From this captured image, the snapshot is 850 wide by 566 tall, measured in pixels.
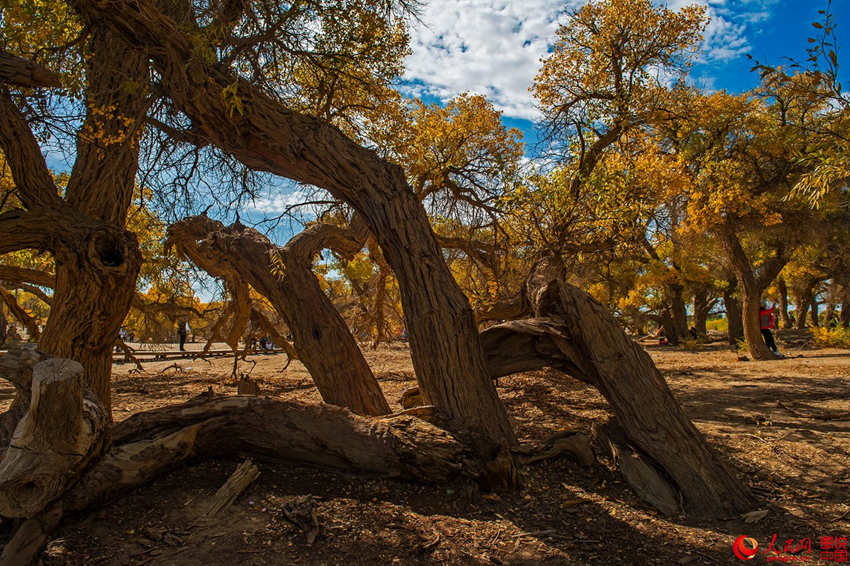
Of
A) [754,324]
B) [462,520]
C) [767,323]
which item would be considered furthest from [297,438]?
[767,323]

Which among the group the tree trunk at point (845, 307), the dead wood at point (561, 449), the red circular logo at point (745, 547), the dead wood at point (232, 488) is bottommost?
the red circular logo at point (745, 547)

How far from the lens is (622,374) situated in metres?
3.35

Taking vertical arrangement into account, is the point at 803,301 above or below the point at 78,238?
below

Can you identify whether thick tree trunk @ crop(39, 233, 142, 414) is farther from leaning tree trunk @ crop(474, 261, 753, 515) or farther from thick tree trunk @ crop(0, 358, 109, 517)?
leaning tree trunk @ crop(474, 261, 753, 515)

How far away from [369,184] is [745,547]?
134 inches

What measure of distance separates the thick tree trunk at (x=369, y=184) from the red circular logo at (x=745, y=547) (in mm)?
1325

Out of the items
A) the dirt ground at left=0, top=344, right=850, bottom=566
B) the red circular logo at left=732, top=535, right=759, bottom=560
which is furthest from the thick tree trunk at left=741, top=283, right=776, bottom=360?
the red circular logo at left=732, top=535, right=759, bottom=560

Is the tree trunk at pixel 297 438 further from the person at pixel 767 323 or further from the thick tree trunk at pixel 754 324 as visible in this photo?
the person at pixel 767 323

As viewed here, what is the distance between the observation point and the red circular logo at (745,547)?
243 cm

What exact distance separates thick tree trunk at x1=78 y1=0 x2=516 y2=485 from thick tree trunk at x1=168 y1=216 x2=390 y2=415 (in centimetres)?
120

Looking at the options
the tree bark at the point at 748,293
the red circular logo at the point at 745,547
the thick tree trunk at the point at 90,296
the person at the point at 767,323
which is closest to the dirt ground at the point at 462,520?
the red circular logo at the point at 745,547

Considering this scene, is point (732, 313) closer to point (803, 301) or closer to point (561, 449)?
point (803, 301)

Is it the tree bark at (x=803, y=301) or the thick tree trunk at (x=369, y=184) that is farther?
the tree bark at (x=803, y=301)

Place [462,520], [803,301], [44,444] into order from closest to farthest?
1. [44,444]
2. [462,520]
3. [803,301]
